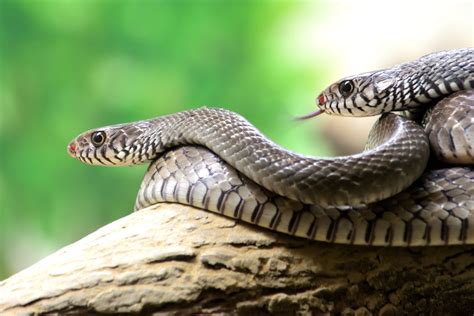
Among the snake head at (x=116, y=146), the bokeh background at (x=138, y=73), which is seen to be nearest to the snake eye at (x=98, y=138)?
the snake head at (x=116, y=146)

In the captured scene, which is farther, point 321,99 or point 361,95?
point 321,99

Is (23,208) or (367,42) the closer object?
(23,208)

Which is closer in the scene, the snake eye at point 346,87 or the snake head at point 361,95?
the snake head at point 361,95

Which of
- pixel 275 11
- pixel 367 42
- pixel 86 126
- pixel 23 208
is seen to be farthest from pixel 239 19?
pixel 23 208

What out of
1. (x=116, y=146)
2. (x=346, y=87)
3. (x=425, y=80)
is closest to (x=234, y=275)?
(x=116, y=146)

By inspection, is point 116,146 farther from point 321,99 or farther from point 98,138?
point 321,99

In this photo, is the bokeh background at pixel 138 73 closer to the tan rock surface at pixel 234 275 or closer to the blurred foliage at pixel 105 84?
the blurred foliage at pixel 105 84

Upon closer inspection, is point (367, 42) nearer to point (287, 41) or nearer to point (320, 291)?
point (287, 41)
